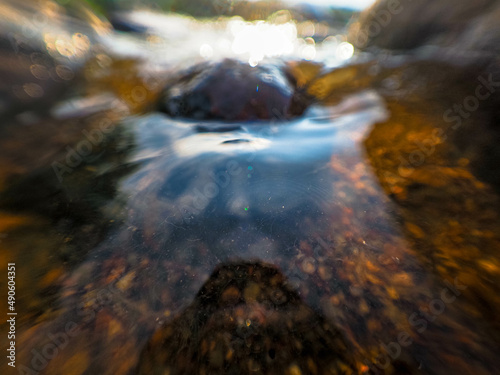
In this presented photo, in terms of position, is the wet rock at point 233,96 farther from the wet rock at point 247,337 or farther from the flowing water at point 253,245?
the wet rock at point 247,337

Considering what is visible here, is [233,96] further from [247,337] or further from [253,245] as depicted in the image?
[247,337]

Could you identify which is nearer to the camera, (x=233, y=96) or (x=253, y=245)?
(x=253, y=245)

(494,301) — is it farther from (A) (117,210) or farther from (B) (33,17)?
(B) (33,17)

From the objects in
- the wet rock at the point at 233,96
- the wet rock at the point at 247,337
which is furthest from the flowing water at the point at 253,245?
the wet rock at the point at 233,96

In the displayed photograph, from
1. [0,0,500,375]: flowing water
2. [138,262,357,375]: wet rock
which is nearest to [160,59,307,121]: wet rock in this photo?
[0,0,500,375]: flowing water

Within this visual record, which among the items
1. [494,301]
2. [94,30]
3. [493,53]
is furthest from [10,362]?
[94,30]

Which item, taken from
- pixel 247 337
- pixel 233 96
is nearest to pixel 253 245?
pixel 247 337
